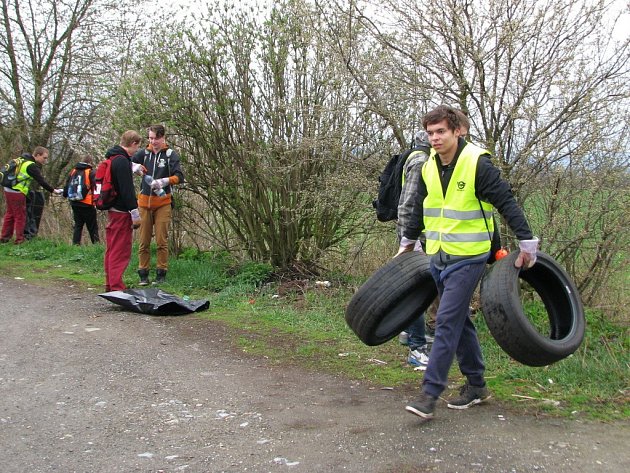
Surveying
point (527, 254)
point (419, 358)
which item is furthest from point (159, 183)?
point (527, 254)

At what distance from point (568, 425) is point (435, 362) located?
2.97 feet

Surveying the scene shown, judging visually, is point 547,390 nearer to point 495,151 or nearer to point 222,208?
point 495,151

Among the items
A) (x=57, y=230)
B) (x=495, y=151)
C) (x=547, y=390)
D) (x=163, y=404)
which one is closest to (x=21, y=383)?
(x=163, y=404)

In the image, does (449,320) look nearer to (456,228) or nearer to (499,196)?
(456,228)

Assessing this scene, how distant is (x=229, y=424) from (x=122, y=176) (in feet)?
14.8

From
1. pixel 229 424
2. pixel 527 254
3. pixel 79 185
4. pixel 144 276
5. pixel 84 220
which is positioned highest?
pixel 79 185

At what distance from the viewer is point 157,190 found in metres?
8.78

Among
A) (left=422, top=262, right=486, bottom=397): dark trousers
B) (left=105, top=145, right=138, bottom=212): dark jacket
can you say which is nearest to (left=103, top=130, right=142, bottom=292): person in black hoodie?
(left=105, top=145, right=138, bottom=212): dark jacket

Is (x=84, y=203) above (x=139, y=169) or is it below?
below

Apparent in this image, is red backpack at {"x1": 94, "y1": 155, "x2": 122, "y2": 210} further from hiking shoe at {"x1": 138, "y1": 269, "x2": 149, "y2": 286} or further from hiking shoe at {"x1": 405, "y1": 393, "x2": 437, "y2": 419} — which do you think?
hiking shoe at {"x1": 405, "y1": 393, "x2": 437, "y2": 419}

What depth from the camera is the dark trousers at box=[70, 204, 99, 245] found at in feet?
41.7

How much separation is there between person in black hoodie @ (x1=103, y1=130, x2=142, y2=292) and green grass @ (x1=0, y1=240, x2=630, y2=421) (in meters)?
0.83

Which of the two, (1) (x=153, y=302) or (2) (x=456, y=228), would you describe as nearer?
(2) (x=456, y=228)

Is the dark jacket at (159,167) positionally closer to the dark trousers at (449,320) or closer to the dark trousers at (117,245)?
the dark trousers at (117,245)
